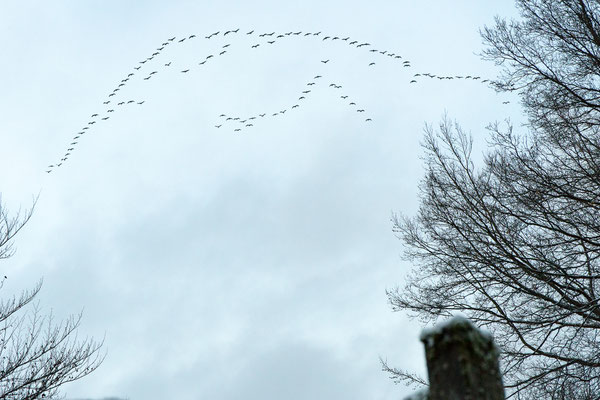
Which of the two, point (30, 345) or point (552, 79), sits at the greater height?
point (552, 79)

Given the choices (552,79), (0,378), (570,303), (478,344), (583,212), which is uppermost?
(552,79)

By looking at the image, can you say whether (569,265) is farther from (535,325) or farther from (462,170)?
(462,170)

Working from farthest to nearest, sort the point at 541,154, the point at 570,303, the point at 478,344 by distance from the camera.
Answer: the point at 541,154 < the point at 570,303 < the point at 478,344

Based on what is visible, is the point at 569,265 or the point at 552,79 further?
the point at 552,79

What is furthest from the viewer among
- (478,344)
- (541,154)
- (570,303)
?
(541,154)

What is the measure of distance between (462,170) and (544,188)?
1866mm

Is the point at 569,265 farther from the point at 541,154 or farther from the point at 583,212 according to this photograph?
the point at 541,154

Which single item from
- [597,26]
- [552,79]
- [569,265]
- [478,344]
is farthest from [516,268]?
[478,344]

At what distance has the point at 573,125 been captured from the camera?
1082 cm

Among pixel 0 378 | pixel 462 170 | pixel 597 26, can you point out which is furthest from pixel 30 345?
pixel 597 26

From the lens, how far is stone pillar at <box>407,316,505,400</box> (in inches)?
93.6

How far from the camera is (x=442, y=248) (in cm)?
1161

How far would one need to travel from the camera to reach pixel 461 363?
7.86 ft

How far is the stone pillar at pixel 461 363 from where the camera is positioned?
2377 millimetres
